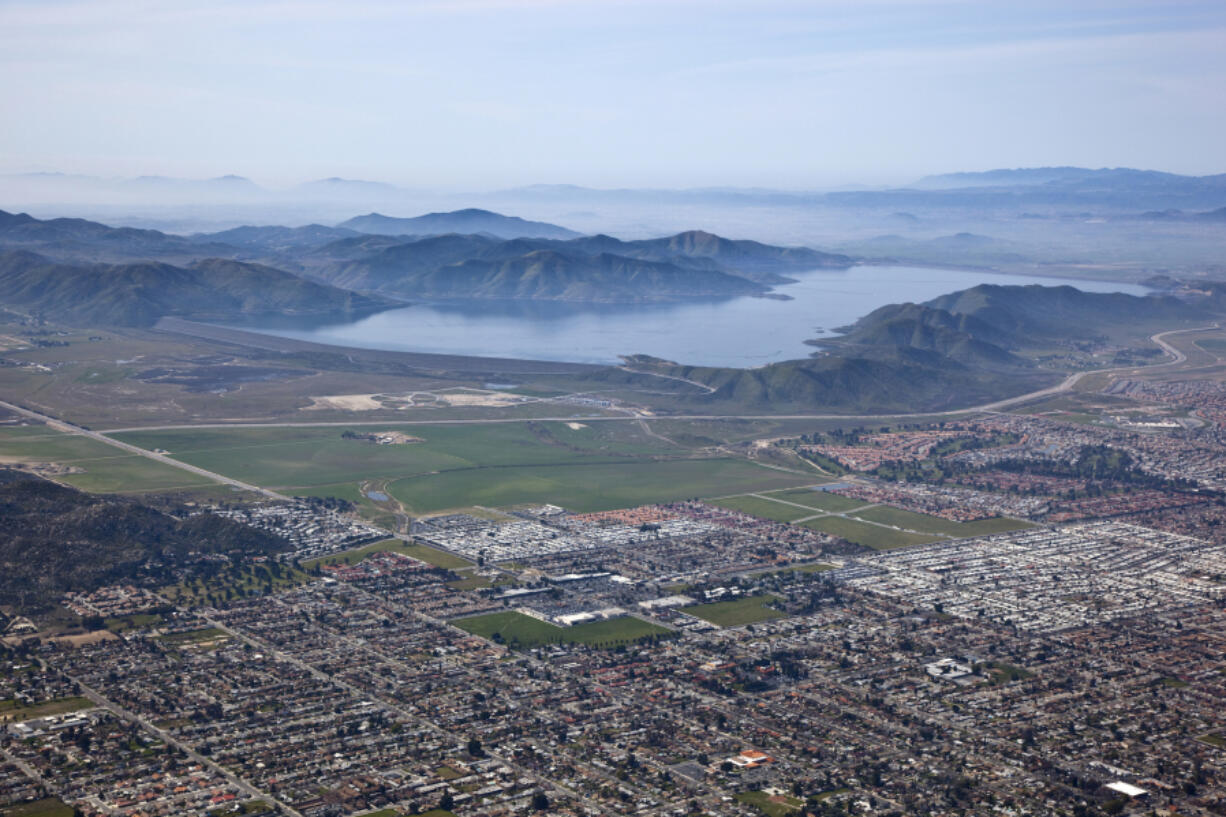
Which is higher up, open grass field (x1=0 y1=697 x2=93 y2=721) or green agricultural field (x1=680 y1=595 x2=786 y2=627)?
green agricultural field (x1=680 y1=595 x2=786 y2=627)

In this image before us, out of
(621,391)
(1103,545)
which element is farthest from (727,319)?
(1103,545)

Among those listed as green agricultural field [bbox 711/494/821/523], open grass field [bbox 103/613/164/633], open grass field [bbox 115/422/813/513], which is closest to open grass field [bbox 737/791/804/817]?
open grass field [bbox 103/613/164/633]

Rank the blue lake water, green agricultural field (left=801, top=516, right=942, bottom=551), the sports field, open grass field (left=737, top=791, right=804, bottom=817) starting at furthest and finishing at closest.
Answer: the blue lake water → the sports field → green agricultural field (left=801, top=516, right=942, bottom=551) → open grass field (left=737, top=791, right=804, bottom=817)

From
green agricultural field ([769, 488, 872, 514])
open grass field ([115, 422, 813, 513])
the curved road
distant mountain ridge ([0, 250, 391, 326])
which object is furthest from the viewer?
distant mountain ridge ([0, 250, 391, 326])

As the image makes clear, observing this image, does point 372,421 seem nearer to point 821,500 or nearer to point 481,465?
point 481,465

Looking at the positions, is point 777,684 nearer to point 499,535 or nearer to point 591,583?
point 591,583

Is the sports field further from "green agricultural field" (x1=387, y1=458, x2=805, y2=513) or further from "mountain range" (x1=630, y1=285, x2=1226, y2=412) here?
"mountain range" (x1=630, y1=285, x2=1226, y2=412)

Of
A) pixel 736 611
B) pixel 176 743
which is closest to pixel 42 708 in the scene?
pixel 176 743
